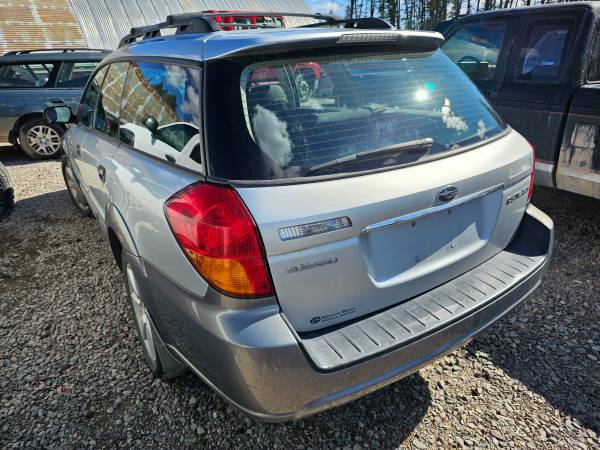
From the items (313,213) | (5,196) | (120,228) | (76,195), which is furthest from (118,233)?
(5,196)

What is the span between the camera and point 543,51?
13.7 ft

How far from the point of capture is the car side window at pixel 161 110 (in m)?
1.82

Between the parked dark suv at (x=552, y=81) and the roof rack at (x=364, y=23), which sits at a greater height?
the roof rack at (x=364, y=23)

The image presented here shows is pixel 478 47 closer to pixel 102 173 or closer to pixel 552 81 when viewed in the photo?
pixel 552 81

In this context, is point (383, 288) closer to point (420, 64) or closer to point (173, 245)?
point (173, 245)

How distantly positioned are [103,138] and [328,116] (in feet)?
6.15

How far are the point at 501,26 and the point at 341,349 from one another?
168 inches

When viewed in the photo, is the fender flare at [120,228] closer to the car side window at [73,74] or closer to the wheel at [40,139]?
the wheel at [40,139]

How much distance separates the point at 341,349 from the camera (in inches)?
65.2

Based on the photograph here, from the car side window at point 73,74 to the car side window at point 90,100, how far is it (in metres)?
4.88

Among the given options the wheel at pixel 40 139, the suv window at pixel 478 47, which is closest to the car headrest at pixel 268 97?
the suv window at pixel 478 47

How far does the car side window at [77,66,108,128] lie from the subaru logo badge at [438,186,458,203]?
8.55ft

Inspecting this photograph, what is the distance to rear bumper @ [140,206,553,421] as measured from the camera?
5.16ft

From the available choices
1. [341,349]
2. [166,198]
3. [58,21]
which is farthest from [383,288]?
[58,21]
